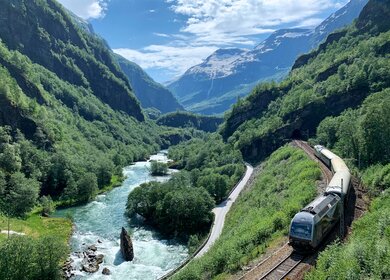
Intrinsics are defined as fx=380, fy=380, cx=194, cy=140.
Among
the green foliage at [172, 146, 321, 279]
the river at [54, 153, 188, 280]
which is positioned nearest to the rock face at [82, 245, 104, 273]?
the river at [54, 153, 188, 280]

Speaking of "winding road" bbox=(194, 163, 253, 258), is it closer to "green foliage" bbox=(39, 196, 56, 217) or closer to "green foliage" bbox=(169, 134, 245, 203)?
"green foliage" bbox=(169, 134, 245, 203)

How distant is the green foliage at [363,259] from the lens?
85.4ft

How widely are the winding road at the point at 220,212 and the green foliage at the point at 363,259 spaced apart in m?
37.4

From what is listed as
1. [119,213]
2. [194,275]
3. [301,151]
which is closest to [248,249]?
[194,275]

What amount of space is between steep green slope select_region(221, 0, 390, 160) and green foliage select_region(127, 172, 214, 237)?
58.7 metres

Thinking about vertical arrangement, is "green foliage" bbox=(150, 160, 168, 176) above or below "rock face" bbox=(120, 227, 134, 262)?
below

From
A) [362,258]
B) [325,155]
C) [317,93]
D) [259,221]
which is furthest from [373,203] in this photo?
[317,93]

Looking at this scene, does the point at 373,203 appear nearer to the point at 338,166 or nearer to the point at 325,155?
the point at 338,166

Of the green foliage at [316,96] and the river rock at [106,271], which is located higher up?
the green foliage at [316,96]

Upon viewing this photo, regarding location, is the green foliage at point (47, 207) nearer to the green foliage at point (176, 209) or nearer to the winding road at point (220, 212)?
the green foliage at point (176, 209)

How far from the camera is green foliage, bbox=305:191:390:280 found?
85.4 feet

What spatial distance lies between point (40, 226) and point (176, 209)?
113 feet

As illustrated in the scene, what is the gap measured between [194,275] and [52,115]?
175457 mm

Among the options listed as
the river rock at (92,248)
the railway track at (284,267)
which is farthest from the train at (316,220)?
the river rock at (92,248)
